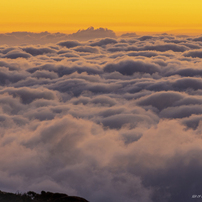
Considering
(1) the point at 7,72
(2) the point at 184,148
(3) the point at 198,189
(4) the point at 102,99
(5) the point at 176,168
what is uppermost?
(1) the point at 7,72

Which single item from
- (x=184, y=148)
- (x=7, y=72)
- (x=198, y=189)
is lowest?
(x=198, y=189)

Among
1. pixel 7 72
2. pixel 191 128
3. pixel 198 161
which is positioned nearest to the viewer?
pixel 198 161

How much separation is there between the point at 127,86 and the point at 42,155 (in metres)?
107

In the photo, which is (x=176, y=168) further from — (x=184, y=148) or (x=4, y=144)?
(x=4, y=144)

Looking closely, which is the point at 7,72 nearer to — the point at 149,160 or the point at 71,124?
the point at 71,124

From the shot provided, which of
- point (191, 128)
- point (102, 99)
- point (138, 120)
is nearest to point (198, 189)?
point (191, 128)

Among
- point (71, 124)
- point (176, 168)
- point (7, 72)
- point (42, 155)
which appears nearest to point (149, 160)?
point (176, 168)

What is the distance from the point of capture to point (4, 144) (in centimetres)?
5903

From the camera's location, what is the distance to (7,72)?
188750mm

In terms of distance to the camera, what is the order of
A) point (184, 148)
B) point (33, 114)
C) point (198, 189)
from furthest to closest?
point (33, 114)
point (184, 148)
point (198, 189)

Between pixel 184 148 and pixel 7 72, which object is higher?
pixel 7 72

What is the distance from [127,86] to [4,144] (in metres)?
102

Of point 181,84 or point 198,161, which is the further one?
point 181,84

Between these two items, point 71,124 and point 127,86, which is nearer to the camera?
point 71,124
